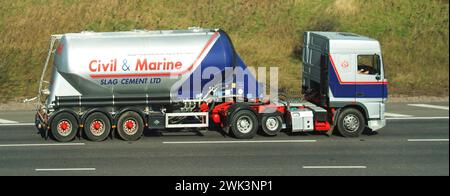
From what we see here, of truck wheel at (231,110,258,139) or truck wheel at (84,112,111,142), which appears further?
truck wheel at (231,110,258,139)

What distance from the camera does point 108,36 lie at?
19.7 metres

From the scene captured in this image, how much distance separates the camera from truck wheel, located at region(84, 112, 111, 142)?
19.5 m

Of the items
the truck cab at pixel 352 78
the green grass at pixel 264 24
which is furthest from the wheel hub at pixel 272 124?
the green grass at pixel 264 24

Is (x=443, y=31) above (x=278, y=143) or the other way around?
above

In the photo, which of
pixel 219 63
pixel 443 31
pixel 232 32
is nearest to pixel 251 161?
pixel 219 63

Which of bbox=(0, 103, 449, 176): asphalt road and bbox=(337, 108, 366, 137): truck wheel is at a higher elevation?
bbox=(337, 108, 366, 137): truck wheel

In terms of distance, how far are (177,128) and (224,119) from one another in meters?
1.81

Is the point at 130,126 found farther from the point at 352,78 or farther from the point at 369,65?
the point at 369,65

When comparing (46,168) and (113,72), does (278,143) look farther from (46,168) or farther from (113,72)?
(46,168)

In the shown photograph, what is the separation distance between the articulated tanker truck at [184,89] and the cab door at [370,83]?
0.03m

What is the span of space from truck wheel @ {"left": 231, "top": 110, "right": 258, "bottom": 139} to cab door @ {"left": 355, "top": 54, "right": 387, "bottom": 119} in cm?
316

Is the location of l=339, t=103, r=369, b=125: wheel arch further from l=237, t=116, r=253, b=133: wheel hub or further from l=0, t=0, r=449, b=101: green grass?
l=0, t=0, r=449, b=101: green grass

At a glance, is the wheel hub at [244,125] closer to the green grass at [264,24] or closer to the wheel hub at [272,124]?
the wheel hub at [272,124]

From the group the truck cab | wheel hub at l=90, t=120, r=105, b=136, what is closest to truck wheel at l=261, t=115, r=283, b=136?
the truck cab
